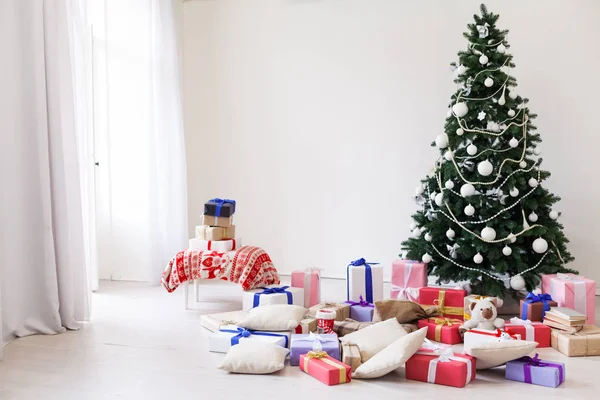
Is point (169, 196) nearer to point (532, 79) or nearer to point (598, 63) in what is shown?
point (532, 79)

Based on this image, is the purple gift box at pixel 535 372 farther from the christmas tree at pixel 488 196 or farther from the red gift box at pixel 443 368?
the christmas tree at pixel 488 196

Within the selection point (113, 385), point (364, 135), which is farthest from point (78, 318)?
point (364, 135)

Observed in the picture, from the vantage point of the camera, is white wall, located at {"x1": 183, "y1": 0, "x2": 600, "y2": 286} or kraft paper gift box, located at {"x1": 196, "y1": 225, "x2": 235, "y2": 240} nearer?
kraft paper gift box, located at {"x1": 196, "y1": 225, "x2": 235, "y2": 240}

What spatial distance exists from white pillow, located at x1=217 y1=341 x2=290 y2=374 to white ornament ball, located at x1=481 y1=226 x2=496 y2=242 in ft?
5.05

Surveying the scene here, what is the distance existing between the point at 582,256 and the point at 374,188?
1666mm

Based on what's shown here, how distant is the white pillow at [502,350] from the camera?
258cm

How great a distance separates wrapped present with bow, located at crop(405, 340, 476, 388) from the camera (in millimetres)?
2551

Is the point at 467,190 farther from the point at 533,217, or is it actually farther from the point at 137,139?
the point at 137,139

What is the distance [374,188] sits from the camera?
5094 mm

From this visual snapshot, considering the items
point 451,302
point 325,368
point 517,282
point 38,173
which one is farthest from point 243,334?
point 517,282

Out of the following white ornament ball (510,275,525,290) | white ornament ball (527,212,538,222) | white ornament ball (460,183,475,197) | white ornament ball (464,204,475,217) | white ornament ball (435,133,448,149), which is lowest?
white ornament ball (510,275,525,290)

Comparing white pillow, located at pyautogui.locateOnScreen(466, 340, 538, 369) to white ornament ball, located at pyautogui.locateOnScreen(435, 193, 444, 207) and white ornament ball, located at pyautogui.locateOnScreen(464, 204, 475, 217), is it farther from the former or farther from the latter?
white ornament ball, located at pyautogui.locateOnScreen(435, 193, 444, 207)

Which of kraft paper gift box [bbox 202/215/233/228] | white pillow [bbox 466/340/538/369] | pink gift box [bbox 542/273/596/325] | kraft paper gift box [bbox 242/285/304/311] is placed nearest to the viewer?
white pillow [bbox 466/340/538/369]

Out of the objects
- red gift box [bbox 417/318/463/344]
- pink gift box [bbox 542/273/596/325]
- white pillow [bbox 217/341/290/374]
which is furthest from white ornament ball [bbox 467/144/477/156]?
white pillow [bbox 217/341/290/374]
